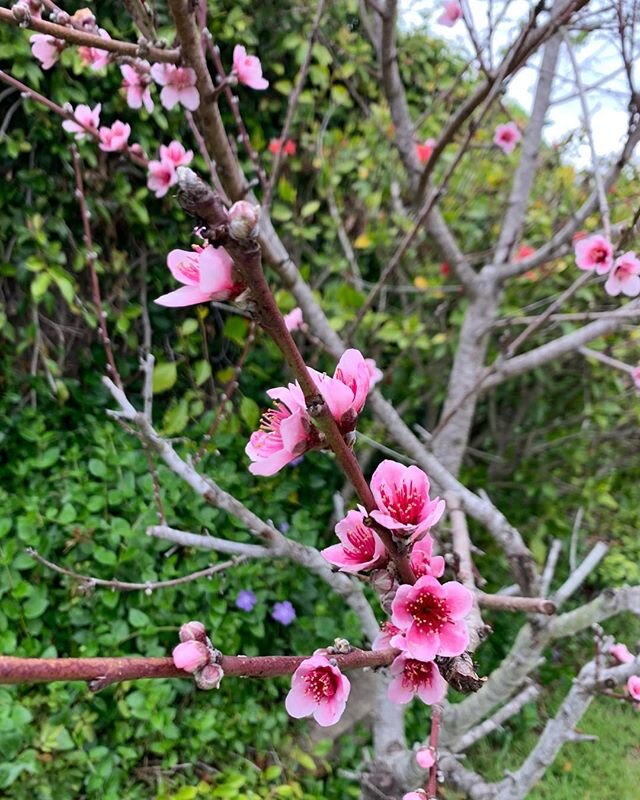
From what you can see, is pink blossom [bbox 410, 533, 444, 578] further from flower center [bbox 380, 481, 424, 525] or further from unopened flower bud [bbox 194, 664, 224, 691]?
unopened flower bud [bbox 194, 664, 224, 691]

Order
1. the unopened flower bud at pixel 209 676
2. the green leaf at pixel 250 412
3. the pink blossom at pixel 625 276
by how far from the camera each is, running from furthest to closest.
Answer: the green leaf at pixel 250 412 → the pink blossom at pixel 625 276 → the unopened flower bud at pixel 209 676

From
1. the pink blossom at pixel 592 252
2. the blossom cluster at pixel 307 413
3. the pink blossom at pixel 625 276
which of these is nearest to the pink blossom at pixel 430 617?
the blossom cluster at pixel 307 413

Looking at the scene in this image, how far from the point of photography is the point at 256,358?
2957 millimetres

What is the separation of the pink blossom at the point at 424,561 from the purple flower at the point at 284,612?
178cm

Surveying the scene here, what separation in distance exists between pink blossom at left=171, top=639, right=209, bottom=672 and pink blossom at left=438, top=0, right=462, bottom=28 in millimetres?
2027

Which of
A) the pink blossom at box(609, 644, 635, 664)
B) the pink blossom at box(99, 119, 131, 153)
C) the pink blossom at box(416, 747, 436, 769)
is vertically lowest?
the pink blossom at box(609, 644, 635, 664)

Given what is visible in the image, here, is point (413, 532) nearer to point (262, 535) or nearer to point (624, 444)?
point (262, 535)

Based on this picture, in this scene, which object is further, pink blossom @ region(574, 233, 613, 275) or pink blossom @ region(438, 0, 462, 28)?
pink blossom @ region(438, 0, 462, 28)

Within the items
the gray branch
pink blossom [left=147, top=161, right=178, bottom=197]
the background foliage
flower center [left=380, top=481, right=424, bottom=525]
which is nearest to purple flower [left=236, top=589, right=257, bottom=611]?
the background foliage

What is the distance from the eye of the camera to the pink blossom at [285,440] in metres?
0.52

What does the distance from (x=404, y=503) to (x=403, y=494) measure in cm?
1

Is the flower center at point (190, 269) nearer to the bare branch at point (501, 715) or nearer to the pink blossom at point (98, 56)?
the pink blossom at point (98, 56)

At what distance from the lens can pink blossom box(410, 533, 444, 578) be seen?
63cm

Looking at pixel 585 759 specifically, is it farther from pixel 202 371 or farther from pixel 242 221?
pixel 242 221
